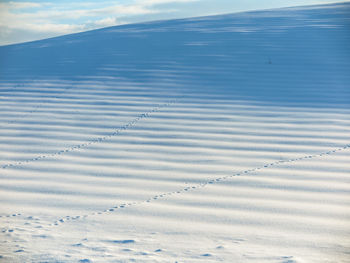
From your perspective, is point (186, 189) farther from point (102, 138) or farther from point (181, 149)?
point (102, 138)

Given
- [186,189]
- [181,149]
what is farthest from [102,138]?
[186,189]

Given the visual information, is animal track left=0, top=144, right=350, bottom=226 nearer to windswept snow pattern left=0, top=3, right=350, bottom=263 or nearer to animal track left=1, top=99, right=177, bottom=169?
windswept snow pattern left=0, top=3, right=350, bottom=263

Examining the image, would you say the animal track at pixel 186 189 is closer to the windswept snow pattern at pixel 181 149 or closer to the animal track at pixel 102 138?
the windswept snow pattern at pixel 181 149

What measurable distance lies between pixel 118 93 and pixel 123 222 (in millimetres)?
2938

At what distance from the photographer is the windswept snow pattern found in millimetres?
2580

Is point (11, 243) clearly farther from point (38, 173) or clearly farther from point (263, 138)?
point (263, 138)

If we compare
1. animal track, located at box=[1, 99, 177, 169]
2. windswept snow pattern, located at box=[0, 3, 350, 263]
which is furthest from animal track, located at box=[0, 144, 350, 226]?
animal track, located at box=[1, 99, 177, 169]

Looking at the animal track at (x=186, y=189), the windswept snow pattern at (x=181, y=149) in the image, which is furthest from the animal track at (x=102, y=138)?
the animal track at (x=186, y=189)

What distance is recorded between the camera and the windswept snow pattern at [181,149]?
258 centimetres

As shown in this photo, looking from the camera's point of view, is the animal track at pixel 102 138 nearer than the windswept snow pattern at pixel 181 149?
No

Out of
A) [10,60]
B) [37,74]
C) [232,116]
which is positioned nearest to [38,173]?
[232,116]

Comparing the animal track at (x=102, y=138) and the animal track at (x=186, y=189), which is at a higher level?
the animal track at (x=102, y=138)

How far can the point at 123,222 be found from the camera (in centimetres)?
279

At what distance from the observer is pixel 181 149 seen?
4.00 meters
